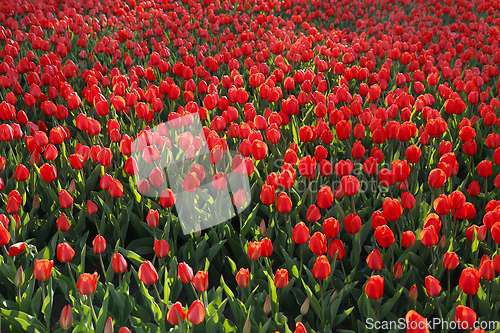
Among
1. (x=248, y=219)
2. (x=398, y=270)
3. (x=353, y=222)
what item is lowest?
(x=248, y=219)

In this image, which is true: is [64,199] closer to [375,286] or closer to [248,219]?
[248,219]

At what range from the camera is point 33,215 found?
265 centimetres

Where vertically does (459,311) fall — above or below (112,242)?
above

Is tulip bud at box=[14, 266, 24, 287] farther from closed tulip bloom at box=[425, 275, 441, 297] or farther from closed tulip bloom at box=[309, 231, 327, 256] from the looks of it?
closed tulip bloom at box=[425, 275, 441, 297]

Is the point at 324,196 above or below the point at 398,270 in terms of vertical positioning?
above

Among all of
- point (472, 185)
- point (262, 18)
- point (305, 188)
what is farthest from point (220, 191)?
point (262, 18)

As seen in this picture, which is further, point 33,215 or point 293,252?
point 33,215

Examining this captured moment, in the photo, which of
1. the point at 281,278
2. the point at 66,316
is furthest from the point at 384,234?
the point at 66,316

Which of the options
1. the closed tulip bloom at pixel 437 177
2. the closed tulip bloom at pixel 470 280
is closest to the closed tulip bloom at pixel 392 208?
the closed tulip bloom at pixel 437 177

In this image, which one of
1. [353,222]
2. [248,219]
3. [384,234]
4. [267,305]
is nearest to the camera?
[267,305]

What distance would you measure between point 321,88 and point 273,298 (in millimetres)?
2229

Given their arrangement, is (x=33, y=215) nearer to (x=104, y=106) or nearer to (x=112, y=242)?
(x=112, y=242)

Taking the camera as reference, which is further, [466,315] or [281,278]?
[281,278]

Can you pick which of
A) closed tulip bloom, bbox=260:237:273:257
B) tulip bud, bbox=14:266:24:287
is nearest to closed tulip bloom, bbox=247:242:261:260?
closed tulip bloom, bbox=260:237:273:257
